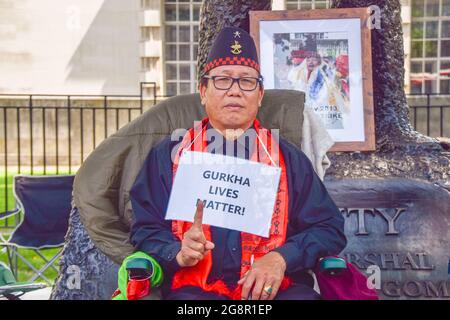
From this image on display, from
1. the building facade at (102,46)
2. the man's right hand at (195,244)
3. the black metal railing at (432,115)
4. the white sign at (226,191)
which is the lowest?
the man's right hand at (195,244)

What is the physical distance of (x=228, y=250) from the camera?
380cm

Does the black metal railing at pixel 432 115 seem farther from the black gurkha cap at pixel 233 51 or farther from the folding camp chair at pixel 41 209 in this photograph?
the black gurkha cap at pixel 233 51

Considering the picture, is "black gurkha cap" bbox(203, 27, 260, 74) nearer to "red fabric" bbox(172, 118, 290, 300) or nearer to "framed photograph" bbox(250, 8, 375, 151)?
"red fabric" bbox(172, 118, 290, 300)

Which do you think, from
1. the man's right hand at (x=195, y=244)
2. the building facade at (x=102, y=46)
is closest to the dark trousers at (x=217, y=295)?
the man's right hand at (x=195, y=244)

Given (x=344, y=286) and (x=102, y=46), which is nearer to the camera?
(x=344, y=286)

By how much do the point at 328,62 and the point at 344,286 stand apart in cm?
191

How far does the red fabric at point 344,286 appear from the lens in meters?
3.83

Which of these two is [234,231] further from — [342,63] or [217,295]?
[342,63]

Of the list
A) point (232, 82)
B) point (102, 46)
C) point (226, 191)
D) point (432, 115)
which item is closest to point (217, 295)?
point (226, 191)

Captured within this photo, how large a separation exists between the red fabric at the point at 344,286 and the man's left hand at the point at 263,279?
25 cm

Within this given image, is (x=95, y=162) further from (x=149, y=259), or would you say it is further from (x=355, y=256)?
(x=355, y=256)

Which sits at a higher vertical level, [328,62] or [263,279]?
[328,62]

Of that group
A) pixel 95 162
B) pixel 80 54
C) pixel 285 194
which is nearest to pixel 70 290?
pixel 95 162

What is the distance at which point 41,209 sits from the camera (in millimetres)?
7938
